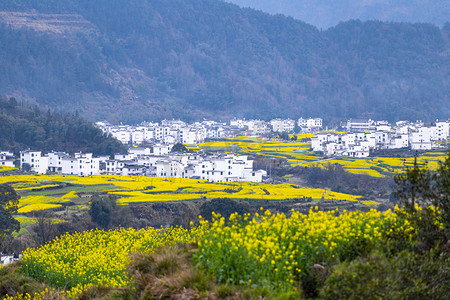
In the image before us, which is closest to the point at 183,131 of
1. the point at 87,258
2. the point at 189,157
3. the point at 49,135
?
the point at 49,135

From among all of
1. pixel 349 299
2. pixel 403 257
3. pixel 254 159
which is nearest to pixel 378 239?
pixel 403 257

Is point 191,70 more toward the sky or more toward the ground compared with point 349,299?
more toward the sky

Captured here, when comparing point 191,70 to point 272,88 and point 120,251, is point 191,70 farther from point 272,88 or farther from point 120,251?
point 120,251

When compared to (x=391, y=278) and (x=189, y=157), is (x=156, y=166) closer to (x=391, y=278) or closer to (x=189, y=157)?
(x=189, y=157)

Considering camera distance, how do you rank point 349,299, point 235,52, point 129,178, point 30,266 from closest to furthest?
1. point 349,299
2. point 30,266
3. point 129,178
4. point 235,52

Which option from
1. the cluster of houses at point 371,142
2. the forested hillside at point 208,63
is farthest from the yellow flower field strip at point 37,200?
the forested hillside at point 208,63

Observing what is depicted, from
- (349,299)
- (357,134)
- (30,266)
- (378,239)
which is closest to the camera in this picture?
(349,299)

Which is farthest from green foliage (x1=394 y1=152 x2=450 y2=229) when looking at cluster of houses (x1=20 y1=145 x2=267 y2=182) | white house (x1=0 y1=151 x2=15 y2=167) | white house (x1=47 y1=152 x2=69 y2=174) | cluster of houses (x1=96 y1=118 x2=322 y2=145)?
cluster of houses (x1=96 y1=118 x2=322 y2=145)
